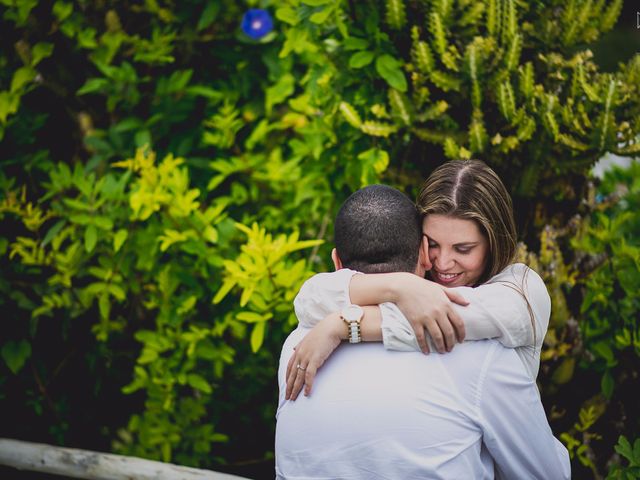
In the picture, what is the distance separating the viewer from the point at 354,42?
2.65 m

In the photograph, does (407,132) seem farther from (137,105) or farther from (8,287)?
(8,287)

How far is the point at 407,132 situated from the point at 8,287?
6.56 ft

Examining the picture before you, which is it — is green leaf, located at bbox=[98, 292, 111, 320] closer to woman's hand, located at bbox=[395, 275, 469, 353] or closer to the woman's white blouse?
the woman's white blouse

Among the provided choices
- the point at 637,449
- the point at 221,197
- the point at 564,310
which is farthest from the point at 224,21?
the point at 637,449

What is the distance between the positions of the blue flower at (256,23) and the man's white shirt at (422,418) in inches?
80.8

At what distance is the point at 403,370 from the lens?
1.78 metres

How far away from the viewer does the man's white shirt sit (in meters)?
1.74

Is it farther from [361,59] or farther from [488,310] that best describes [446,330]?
[361,59]

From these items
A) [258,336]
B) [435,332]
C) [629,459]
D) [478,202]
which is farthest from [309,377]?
[629,459]

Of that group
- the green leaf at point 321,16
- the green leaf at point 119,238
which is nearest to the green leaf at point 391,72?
the green leaf at point 321,16

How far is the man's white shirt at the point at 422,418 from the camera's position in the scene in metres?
1.74

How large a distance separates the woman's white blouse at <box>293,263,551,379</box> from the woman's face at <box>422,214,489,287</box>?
0.10 meters

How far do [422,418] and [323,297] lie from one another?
17.5 inches

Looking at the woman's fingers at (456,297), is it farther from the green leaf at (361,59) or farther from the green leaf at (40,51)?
the green leaf at (40,51)
